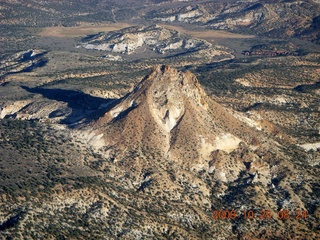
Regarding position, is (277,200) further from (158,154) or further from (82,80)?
(82,80)

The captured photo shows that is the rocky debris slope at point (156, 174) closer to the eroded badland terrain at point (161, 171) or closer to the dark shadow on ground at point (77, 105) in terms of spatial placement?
the eroded badland terrain at point (161, 171)

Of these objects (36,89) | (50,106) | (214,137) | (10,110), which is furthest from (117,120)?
(36,89)
